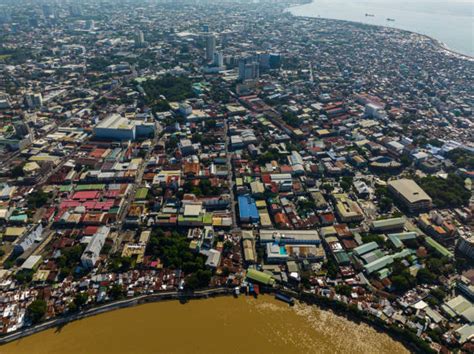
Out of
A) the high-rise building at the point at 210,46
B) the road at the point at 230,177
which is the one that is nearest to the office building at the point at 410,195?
the road at the point at 230,177

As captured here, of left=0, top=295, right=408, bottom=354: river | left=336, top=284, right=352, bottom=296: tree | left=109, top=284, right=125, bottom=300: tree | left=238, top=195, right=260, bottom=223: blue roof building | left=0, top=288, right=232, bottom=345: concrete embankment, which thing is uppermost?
left=238, top=195, right=260, bottom=223: blue roof building

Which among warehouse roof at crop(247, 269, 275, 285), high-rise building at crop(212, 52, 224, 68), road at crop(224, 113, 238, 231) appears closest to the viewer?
warehouse roof at crop(247, 269, 275, 285)

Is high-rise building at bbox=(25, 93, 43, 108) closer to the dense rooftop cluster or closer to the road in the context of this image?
the dense rooftop cluster

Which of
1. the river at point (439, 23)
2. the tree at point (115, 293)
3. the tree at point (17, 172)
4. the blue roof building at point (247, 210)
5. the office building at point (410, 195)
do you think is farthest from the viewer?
the river at point (439, 23)

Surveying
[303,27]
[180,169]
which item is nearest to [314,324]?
[180,169]

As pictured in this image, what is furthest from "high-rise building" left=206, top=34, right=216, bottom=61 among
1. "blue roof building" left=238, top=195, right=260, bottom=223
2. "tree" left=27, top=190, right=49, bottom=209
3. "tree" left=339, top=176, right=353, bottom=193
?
"tree" left=27, top=190, right=49, bottom=209

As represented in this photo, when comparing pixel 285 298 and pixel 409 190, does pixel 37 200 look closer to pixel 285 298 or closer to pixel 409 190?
pixel 285 298

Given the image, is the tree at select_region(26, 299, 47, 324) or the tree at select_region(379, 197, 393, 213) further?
the tree at select_region(379, 197, 393, 213)

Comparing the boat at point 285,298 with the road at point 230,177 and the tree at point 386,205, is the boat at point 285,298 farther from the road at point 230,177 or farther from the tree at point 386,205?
the tree at point 386,205
